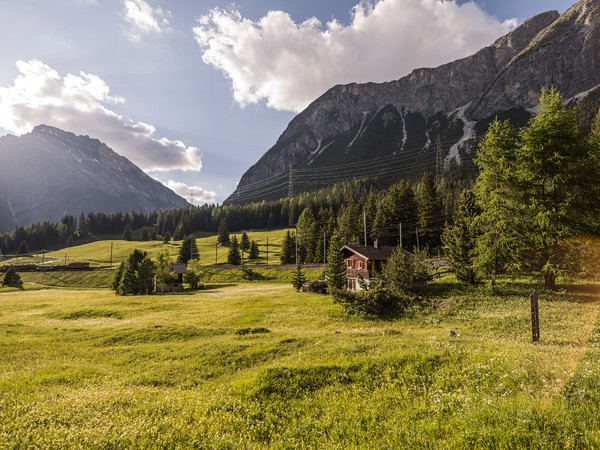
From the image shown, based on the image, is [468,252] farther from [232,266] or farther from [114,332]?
[232,266]

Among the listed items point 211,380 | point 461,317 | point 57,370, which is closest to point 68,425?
point 211,380

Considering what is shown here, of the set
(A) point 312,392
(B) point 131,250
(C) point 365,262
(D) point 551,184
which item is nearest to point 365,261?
(C) point 365,262

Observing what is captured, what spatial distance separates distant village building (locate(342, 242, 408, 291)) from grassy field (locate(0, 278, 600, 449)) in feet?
91.5

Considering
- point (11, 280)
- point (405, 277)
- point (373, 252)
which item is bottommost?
point (11, 280)

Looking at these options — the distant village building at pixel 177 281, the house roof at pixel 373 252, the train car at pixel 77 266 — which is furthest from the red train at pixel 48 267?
the house roof at pixel 373 252

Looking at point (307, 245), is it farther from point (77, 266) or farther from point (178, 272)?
point (77, 266)

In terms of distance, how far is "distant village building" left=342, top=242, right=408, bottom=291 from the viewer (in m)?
50.8

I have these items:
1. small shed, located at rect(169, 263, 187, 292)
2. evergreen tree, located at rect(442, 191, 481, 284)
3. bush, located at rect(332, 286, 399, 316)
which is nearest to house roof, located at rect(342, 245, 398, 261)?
evergreen tree, located at rect(442, 191, 481, 284)

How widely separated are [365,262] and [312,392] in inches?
1667

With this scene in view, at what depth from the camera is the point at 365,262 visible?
5181cm

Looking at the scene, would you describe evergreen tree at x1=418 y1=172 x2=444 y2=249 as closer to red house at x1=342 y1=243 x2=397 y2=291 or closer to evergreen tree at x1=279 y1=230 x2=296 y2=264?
red house at x1=342 y1=243 x2=397 y2=291

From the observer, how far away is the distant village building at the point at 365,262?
50750 mm

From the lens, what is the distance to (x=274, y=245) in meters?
131

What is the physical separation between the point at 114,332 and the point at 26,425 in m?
19.9
